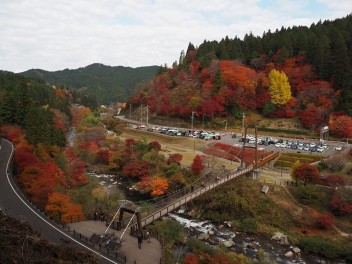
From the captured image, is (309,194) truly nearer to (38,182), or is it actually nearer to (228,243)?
(228,243)

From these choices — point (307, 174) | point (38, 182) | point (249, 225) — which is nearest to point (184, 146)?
point (307, 174)

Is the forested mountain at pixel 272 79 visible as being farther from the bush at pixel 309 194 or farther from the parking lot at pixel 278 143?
the bush at pixel 309 194

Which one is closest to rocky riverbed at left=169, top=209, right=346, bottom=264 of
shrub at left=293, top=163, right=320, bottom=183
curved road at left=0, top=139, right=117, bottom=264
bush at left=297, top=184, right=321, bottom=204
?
bush at left=297, top=184, right=321, bottom=204

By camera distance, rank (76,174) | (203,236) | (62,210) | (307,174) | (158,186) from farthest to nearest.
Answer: (76,174) < (158,186) < (307,174) < (203,236) < (62,210)

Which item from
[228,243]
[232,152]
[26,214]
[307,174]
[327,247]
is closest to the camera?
[26,214]

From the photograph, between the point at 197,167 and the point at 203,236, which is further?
the point at 197,167

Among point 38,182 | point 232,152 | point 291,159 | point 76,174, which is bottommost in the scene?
point 76,174

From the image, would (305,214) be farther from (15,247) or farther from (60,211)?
(15,247)

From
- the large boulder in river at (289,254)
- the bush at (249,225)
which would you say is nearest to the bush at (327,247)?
the large boulder in river at (289,254)

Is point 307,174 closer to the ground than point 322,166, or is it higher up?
closer to the ground
